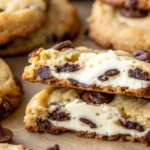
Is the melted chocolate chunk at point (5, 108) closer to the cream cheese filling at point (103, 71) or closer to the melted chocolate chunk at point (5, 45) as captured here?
the cream cheese filling at point (103, 71)

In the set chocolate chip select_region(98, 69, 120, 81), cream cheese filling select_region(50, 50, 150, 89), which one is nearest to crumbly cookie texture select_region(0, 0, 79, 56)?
cream cheese filling select_region(50, 50, 150, 89)

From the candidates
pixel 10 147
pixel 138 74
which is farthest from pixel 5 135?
pixel 138 74

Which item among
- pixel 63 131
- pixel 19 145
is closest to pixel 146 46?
pixel 63 131

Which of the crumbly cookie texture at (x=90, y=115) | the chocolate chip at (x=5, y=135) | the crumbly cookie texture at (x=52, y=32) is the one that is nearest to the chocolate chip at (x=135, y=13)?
the crumbly cookie texture at (x=52, y=32)

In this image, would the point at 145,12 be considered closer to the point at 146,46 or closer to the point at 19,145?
the point at 146,46

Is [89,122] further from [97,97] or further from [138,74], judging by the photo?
[138,74]
